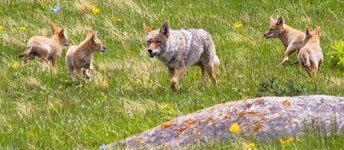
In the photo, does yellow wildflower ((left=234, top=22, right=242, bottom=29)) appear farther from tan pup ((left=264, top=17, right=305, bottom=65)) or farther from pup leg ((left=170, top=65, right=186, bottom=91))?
pup leg ((left=170, top=65, right=186, bottom=91))

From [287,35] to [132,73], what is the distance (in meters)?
3.57

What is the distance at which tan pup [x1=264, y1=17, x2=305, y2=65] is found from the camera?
14775 mm

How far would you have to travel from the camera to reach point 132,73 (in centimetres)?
1329

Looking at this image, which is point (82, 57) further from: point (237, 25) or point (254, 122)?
point (254, 122)

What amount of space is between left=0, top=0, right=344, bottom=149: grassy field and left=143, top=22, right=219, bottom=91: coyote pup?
251 mm

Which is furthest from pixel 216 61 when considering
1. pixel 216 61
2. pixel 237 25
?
pixel 237 25

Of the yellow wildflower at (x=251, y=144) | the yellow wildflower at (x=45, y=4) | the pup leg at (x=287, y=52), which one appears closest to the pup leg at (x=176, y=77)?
the pup leg at (x=287, y=52)

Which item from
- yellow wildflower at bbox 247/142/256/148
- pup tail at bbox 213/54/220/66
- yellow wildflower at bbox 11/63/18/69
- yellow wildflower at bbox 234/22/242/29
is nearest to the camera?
yellow wildflower at bbox 247/142/256/148

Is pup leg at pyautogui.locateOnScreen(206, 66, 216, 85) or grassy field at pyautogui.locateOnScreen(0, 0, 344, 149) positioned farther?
pup leg at pyautogui.locateOnScreen(206, 66, 216, 85)

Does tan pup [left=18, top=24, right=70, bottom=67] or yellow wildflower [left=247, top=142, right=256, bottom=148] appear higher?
yellow wildflower [left=247, top=142, right=256, bottom=148]

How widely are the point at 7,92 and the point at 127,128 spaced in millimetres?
3392

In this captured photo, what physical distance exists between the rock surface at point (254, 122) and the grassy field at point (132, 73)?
30cm

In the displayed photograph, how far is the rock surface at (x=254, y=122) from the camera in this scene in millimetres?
7152

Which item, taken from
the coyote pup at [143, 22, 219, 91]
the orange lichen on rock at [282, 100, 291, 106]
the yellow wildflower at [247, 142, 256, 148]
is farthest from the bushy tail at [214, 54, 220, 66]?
the yellow wildflower at [247, 142, 256, 148]
